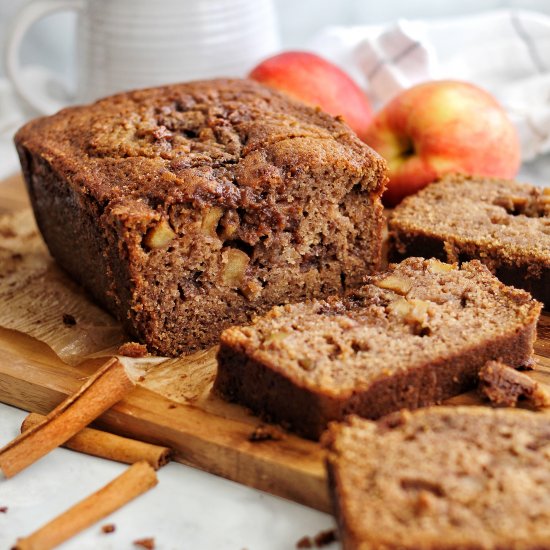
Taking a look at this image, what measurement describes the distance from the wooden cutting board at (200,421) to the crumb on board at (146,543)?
0.41 m

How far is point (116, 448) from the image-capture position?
3.31 meters

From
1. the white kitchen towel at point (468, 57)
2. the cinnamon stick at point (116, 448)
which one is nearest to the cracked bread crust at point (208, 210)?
the cinnamon stick at point (116, 448)

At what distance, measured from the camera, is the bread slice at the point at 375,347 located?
316 cm

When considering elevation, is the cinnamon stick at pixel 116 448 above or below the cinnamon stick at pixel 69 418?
below

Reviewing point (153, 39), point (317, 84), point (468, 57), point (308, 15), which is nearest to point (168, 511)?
point (317, 84)

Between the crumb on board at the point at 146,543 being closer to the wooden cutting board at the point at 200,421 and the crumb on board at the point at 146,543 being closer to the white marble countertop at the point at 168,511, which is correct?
the white marble countertop at the point at 168,511

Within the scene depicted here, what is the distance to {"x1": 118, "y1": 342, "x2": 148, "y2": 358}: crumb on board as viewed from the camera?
3.82 metres

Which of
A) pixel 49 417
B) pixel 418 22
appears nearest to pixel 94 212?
pixel 49 417

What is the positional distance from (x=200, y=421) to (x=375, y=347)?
699 mm

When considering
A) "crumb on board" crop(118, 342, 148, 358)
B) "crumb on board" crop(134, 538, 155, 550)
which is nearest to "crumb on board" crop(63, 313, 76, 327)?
"crumb on board" crop(118, 342, 148, 358)

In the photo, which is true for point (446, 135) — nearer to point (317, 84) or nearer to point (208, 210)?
point (317, 84)

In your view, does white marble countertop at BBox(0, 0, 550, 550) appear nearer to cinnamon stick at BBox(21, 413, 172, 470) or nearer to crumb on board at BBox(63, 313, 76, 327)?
cinnamon stick at BBox(21, 413, 172, 470)

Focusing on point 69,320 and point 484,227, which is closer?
point 69,320

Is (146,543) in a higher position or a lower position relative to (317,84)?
lower
